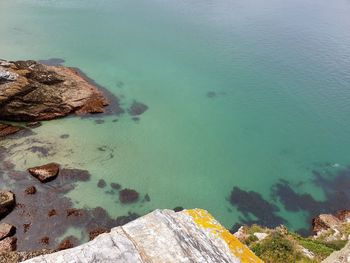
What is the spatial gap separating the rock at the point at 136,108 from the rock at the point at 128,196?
12882 mm

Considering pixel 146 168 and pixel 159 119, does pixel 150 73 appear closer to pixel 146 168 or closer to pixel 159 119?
pixel 159 119

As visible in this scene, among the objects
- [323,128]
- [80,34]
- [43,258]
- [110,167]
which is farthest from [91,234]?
[80,34]

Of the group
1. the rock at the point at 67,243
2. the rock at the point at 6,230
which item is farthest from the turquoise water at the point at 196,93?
the rock at the point at 6,230

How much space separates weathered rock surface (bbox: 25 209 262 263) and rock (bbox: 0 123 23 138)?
33277mm

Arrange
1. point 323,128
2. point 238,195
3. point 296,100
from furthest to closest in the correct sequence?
point 296,100, point 323,128, point 238,195

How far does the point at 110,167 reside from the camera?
33625 mm

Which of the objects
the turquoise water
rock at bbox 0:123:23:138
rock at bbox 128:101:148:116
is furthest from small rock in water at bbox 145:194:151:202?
rock at bbox 0:123:23:138

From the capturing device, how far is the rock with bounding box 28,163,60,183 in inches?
1199

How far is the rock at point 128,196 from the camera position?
30.3 m

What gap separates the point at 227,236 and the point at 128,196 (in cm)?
2417

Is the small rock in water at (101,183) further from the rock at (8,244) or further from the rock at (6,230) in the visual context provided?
the rock at (8,244)

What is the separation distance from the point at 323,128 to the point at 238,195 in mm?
19562

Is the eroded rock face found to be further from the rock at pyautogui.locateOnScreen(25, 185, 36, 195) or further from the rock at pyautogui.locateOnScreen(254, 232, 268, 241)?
the rock at pyautogui.locateOnScreen(254, 232, 268, 241)

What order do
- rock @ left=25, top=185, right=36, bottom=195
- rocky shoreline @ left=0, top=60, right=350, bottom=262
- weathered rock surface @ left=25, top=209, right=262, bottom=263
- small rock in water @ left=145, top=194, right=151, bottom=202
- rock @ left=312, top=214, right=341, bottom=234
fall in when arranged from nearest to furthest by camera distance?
weathered rock surface @ left=25, top=209, right=262, bottom=263 → rocky shoreline @ left=0, top=60, right=350, bottom=262 → rock @ left=312, top=214, right=341, bottom=234 → rock @ left=25, top=185, right=36, bottom=195 → small rock in water @ left=145, top=194, right=151, bottom=202
